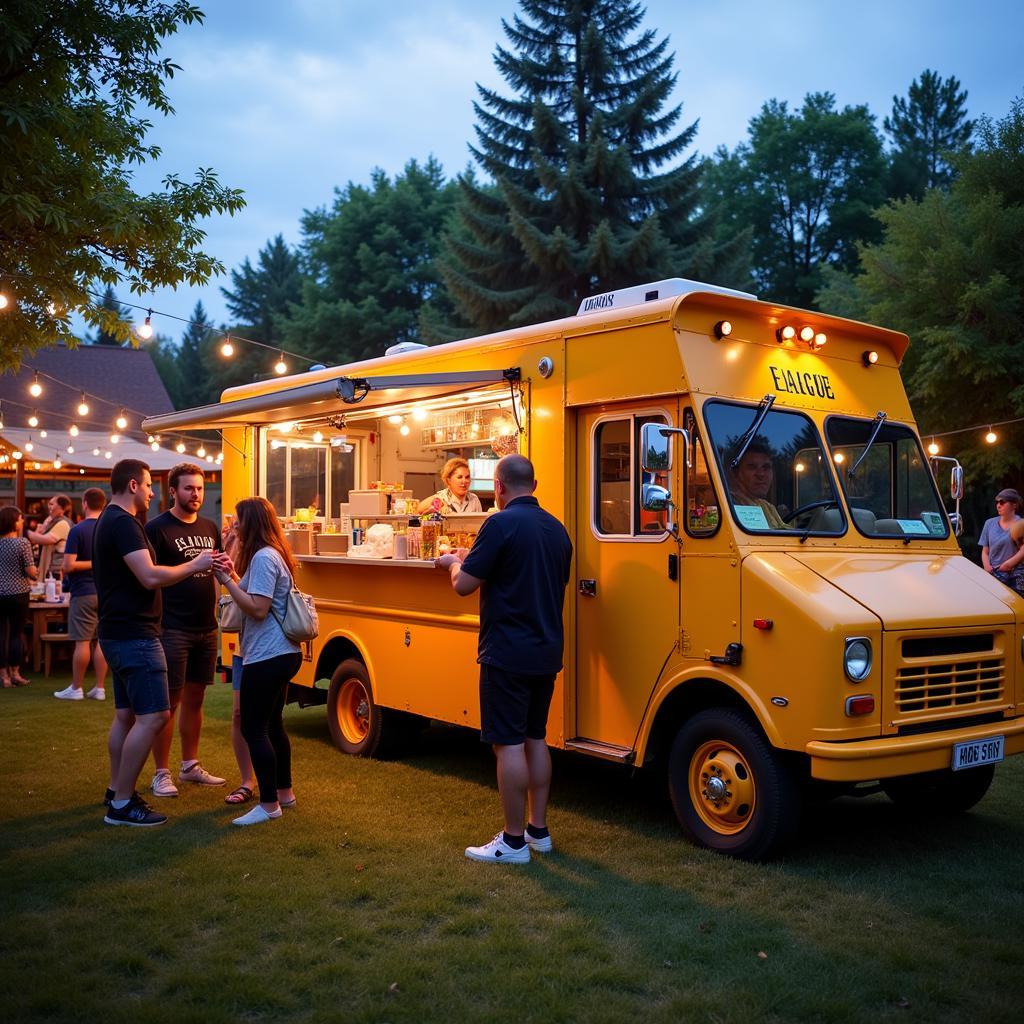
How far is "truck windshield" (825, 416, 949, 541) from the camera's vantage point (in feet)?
20.7

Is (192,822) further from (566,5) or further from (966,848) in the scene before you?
(566,5)

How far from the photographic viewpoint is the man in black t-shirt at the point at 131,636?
6227mm

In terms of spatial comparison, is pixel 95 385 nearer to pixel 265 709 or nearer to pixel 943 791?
pixel 265 709

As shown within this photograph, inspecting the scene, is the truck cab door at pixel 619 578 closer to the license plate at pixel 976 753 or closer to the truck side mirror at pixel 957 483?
the license plate at pixel 976 753

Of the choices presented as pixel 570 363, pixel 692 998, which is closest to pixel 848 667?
pixel 692 998

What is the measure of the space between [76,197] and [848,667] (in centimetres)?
655

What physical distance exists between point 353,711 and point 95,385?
2448cm

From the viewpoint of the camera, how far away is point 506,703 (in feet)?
18.5

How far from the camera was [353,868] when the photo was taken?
5.53 meters

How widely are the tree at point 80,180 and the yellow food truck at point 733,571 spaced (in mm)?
2139

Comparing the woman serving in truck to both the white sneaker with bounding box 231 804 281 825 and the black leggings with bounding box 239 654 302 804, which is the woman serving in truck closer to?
the black leggings with bounding box 239 654 302 804

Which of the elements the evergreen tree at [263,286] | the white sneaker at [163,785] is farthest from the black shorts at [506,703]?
the evergreen tree at [263,286]

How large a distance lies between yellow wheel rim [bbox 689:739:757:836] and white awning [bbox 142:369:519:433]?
2.64m

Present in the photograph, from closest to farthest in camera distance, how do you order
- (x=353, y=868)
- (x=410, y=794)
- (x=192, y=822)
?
(x=353, y=868) → (x=192, y=822) → (x=410, y=794)
